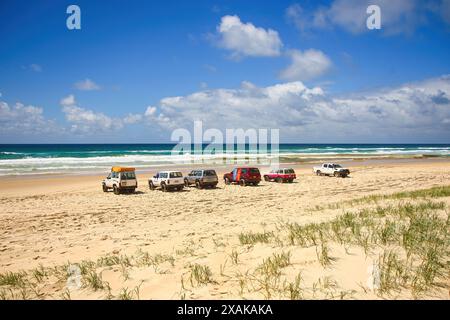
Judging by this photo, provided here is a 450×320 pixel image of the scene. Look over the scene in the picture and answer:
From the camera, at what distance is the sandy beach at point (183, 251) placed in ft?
18.6

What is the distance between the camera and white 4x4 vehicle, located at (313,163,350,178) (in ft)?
112

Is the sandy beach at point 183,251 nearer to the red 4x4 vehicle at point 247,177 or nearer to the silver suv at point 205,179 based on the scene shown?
the silver suv at point 205,179

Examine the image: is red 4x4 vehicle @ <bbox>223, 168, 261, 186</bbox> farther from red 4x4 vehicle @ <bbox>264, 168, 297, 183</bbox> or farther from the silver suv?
red 4x4 vehicle @ <bbox>264, 168, 297, 183</bbox>

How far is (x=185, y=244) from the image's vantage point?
10188 millimetres

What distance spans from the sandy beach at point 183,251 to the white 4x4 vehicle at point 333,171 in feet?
46.0

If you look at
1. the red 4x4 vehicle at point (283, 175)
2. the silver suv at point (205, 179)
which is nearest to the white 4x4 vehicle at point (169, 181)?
the silver suv at point (205, 179)

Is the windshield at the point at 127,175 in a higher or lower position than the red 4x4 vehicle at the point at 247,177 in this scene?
higher

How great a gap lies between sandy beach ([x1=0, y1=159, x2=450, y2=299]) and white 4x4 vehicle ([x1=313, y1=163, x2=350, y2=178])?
46.0 ft

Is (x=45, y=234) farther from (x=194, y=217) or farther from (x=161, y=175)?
(x=161, y=175)

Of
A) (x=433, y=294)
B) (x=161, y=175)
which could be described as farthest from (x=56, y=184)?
(x=433, y=294)

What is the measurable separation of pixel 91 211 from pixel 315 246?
13.6 meters

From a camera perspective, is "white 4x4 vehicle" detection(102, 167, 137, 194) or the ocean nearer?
"white 4x4 vehicle" detection(102, 167, 137, 194)

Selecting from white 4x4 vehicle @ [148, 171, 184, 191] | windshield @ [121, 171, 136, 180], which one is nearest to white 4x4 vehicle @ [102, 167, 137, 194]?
windshield @ [121, 171, 136, 180]
